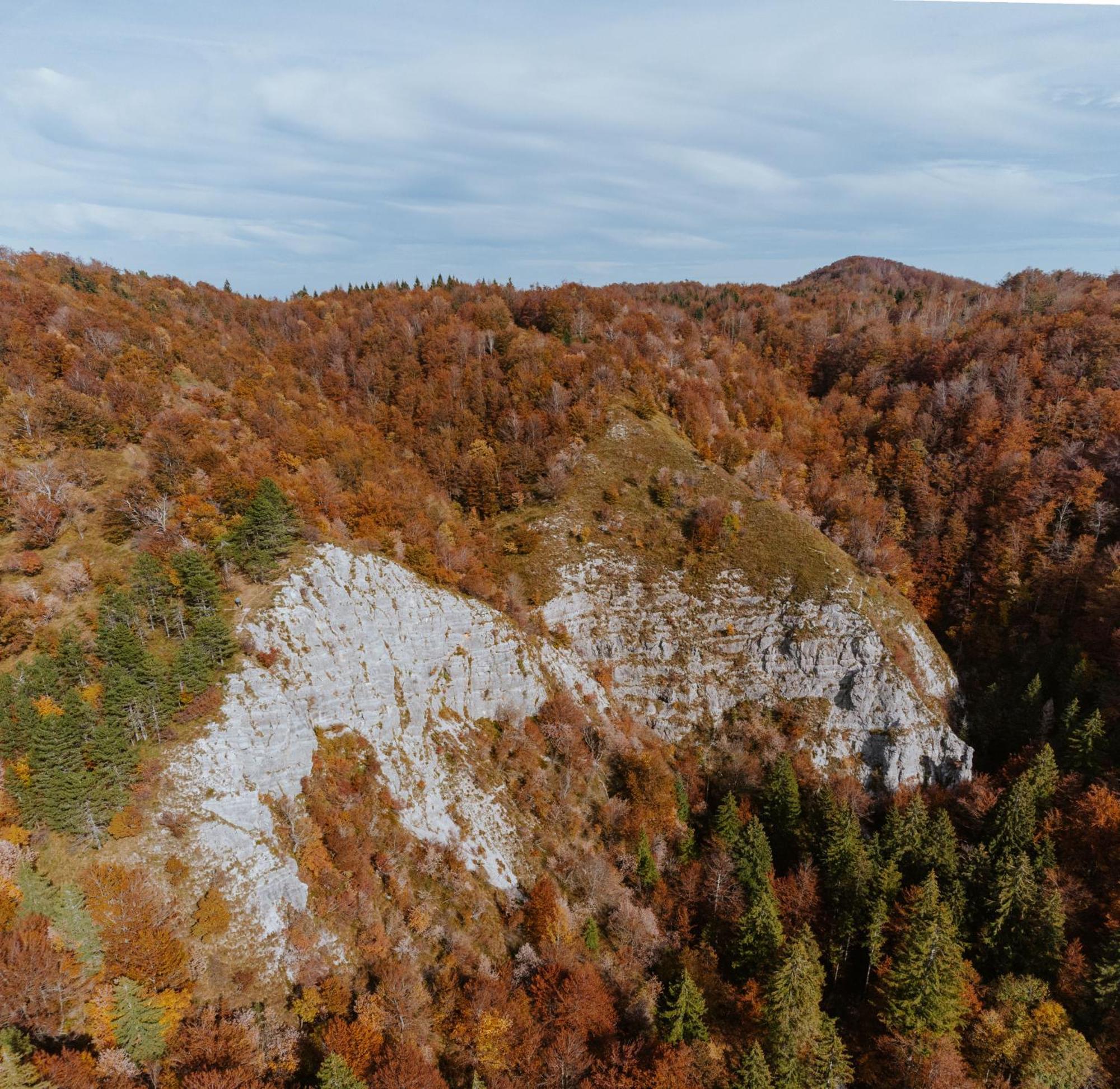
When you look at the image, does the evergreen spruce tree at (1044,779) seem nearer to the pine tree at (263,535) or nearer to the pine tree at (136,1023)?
the pine tree at (136,1023)

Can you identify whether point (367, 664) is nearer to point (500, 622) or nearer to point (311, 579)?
point (311, 579)

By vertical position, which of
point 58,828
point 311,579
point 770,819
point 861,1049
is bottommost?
point 861,1049

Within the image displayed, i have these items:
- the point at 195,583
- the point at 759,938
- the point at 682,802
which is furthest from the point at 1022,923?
the point at 195,583

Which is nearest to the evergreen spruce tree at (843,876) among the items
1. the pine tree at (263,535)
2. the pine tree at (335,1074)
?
the pine tree at (335,1074)

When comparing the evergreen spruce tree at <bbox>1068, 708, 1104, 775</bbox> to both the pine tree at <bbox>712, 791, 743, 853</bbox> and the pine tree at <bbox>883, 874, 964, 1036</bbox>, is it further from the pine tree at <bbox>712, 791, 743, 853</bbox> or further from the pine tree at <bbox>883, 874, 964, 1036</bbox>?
the pine tree at <bbox>712, 791, 743, 853</bbox>

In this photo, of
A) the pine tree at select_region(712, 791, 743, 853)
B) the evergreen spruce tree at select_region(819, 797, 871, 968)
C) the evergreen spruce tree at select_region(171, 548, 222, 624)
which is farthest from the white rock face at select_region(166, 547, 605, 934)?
the evergreen spruce tree at select_region(819, 797, 871, 968)

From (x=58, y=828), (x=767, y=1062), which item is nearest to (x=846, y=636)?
(x=767, y=1062)
